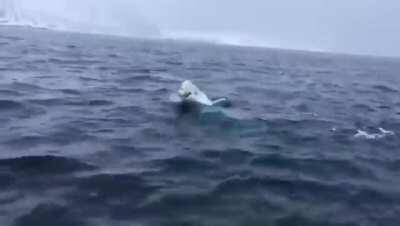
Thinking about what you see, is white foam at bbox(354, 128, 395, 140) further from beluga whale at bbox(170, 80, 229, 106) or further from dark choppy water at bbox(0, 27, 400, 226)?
beluga whale at bbox(170, 80, 229, 106)

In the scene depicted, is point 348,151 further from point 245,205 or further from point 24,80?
point 24,80

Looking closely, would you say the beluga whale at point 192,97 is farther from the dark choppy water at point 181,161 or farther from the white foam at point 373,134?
the white foam at point 373,134

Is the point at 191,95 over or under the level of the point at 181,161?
over

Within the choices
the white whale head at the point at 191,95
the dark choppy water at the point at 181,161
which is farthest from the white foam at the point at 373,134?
the white whale head at the point at 191,95

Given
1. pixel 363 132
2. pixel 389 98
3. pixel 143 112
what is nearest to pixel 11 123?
pixel 143 112

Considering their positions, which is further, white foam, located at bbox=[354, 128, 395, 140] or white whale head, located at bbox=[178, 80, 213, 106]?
white whale head, located at bbox=[178, 80, 213, 106]

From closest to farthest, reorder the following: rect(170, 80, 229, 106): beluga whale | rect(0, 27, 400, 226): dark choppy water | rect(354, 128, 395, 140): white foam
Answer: rect(0, 27, 400, 226): dark choppy water, rect(354, 128, 395, 140): white foam, rect(170, 80, 229, 106): beluga whale

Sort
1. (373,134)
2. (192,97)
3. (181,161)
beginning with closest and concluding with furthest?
(181,161) < (373,134) < (192,97)

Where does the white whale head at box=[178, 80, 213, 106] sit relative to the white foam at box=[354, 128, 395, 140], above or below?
above

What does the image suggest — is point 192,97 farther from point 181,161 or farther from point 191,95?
point 181,161

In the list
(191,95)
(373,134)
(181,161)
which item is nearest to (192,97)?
(191,95)

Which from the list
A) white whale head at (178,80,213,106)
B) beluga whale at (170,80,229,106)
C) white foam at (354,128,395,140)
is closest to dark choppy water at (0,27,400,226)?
white foam at (354,128,395,140)

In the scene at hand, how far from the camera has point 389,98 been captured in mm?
35438

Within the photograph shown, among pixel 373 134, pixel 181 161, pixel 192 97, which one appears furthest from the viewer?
pixel 192 97
